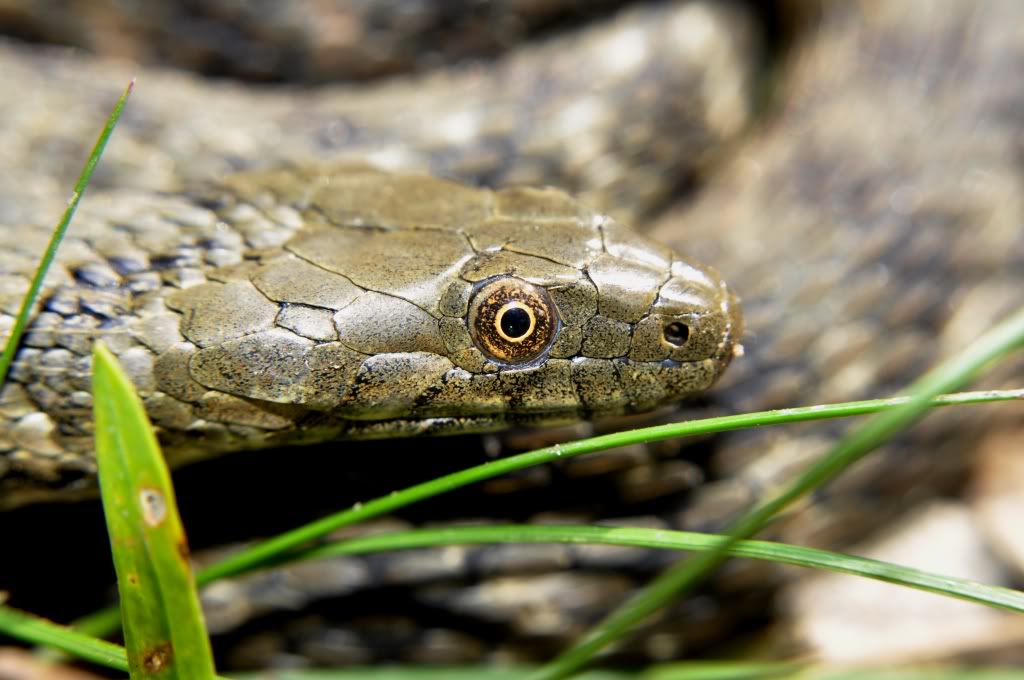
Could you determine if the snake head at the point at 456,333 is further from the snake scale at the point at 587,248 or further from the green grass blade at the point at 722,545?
the green grass blade at the point at 722,545

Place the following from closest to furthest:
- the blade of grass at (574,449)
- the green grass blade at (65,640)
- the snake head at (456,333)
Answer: the blade of grass at (574,449)
the green grass blade at (65,640)
the snake head at (456,333)

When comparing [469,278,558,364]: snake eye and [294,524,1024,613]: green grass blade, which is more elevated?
[469,278,558,364]: snake eye

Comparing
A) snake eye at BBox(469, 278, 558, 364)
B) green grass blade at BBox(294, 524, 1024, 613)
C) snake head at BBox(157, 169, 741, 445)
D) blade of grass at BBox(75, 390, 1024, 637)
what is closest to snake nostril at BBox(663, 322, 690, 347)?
snake head at BBox(157, 169, 741, 445)

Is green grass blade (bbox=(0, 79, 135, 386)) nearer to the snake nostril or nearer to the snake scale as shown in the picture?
the snake scale

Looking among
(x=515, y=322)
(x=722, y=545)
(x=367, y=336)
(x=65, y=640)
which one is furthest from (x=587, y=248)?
(x=65, y=640)

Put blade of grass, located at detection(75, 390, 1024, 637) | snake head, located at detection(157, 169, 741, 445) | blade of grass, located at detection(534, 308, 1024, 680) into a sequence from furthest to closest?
snake head, located at detection(157, 169, 741, 445) → blade of grass, located at detection(75, 390, 1024, 637) → blade of grass, located at detection(534, 308, 1024, 680)

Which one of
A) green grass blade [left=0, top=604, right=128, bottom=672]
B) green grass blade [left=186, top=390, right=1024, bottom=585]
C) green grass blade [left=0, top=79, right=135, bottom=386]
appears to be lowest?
green grass blade [left=0, top=604, right=128, bottom=672]

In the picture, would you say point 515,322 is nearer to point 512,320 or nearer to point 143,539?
point 512,320

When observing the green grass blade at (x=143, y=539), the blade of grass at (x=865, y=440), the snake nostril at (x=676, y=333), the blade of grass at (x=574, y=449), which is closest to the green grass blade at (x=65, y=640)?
the green grass blade at (x=143, y=539)
